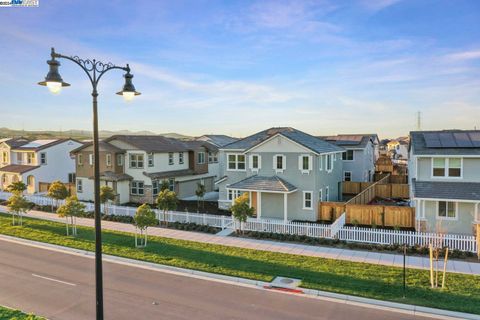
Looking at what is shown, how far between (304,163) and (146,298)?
16498 mm

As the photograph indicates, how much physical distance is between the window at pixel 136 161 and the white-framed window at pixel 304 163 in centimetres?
1641

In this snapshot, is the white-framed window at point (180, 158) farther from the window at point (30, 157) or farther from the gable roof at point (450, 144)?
the gable roof at point (450, 144)

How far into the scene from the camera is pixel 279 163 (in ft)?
89.7

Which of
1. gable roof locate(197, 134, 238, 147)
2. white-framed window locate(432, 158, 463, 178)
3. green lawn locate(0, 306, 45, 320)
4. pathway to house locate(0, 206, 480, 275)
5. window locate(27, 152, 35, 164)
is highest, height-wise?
gable roof locate(197, 134, 238, 147)

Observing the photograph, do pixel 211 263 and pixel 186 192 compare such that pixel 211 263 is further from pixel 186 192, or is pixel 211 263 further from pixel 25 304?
pixel 186 192

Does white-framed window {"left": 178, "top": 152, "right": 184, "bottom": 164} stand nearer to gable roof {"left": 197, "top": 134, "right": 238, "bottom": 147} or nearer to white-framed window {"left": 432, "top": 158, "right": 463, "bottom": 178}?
gable roof {"left": 197, "top": 134, "right": 238, "bottom": 147}

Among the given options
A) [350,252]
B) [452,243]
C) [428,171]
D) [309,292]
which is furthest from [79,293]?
[428,171]

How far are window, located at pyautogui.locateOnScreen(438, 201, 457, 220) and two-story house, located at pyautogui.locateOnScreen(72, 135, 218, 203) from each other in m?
23.8

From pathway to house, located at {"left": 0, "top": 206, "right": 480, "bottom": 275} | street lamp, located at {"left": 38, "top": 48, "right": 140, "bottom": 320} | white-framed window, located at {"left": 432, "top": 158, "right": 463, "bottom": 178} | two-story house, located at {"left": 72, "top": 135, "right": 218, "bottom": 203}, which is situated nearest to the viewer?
street lamp, located at {"left": 38, "top": 48, "right": 140, "bottom": 320}

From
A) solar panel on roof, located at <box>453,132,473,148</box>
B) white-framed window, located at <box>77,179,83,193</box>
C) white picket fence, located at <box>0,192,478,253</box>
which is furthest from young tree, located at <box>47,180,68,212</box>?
solar panel on roof, located at <box>453,132,473,148</box>

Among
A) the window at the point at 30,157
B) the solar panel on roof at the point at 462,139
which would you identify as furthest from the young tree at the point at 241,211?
the window at the point at 30,157

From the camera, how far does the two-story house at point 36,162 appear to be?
41312mm

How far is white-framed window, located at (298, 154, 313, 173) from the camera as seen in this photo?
86.5 feet

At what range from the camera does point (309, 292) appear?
44.3 ft
